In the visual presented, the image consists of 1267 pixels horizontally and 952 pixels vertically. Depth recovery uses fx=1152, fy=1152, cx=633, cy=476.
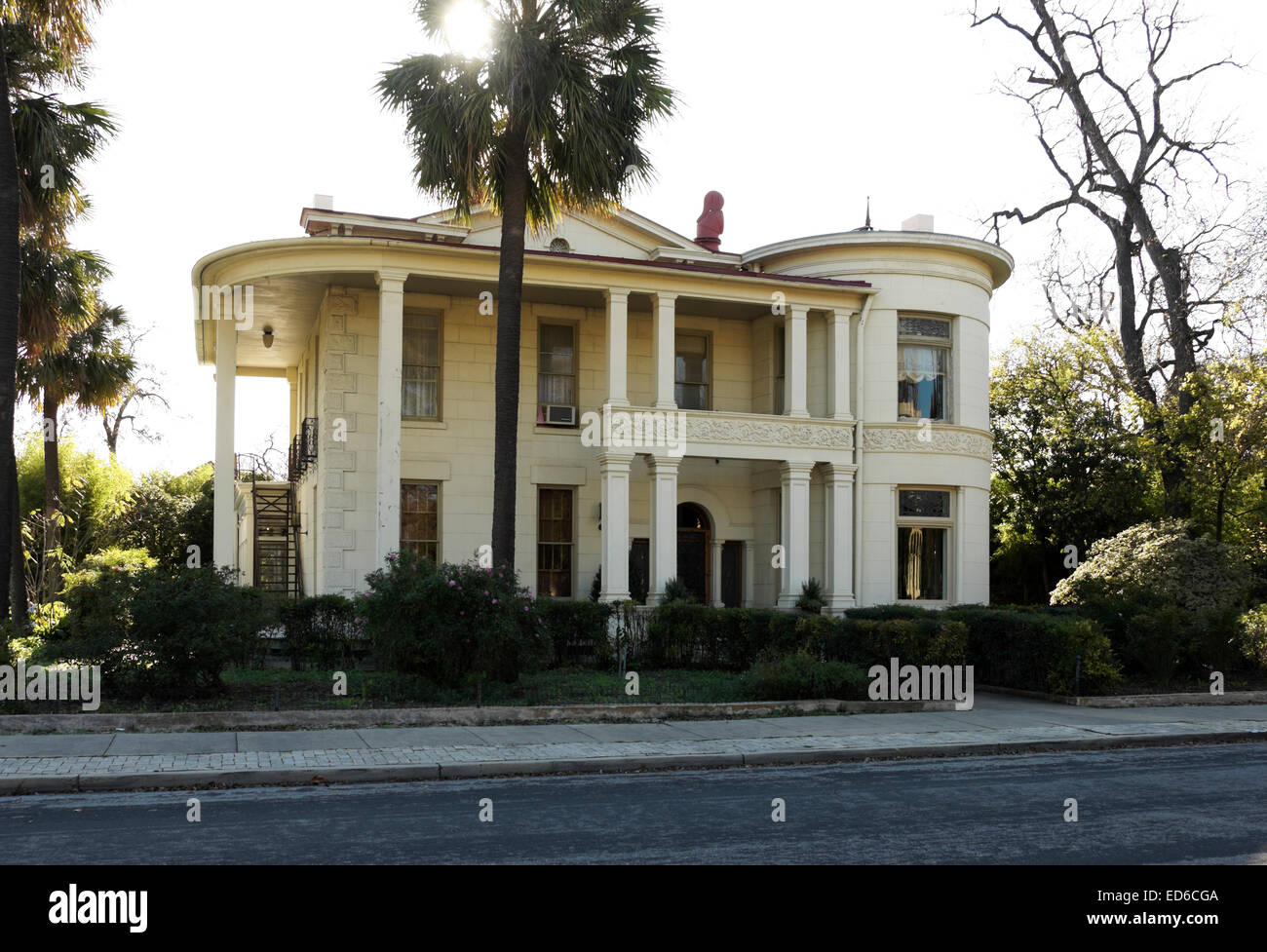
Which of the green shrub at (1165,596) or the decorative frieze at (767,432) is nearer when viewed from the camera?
the green shrub at (1165,596)

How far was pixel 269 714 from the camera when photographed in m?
13.5

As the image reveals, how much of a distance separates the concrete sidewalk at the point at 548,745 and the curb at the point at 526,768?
0.04ft

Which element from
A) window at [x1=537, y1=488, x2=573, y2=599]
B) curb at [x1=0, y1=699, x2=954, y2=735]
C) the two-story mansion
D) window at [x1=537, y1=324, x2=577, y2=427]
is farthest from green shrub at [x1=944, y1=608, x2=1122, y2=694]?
window at [x1=537, y1=324, x2=577, y2=427]

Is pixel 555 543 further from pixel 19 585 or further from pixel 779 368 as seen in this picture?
pixel 19 585

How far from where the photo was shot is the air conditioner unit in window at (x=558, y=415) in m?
25.0

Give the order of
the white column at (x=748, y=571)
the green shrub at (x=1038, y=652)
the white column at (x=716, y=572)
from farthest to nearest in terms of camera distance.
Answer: the white column at (x=748, y=571) → the white column at (x=716, y=572) → the green shrub at (x=1038, y=652)

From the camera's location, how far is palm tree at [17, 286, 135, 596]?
2830 centimetres

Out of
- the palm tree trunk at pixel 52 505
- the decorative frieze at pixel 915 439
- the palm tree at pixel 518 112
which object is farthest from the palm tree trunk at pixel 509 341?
the palm tree trunk at pixel 52 505

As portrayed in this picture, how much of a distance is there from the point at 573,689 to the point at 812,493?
11265 millimetres

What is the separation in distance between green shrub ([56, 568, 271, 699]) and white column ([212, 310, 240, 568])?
7059 mm

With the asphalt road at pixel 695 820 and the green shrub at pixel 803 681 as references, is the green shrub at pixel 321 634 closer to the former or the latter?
the green shrub at pixel 803 681

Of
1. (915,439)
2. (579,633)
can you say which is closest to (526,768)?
(579,633)

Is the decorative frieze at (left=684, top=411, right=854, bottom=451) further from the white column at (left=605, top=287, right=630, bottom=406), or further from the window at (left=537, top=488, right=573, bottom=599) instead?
the window at (left=537, top=488, right=573, bottom=599)
